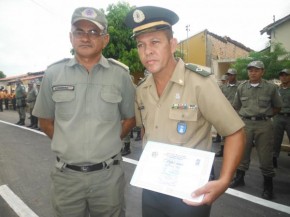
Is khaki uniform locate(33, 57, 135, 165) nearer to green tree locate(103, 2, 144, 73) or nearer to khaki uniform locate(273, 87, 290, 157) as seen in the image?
khaki uniform locate(273, 87, 290, 157)

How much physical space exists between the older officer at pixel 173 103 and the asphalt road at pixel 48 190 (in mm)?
2387

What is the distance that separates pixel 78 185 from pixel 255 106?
4.14m

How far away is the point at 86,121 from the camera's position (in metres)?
2.35

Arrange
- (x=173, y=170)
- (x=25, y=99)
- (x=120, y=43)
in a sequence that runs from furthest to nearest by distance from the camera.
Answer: (x=120, y=43) < (x=25, y=99) < (x=173, y=170)

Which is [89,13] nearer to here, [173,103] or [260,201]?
[173,103]

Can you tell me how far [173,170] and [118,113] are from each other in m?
0.96

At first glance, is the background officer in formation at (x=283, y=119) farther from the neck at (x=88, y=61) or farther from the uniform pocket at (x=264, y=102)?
the neck at (x=88, y=61)

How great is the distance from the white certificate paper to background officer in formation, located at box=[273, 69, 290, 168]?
578cm

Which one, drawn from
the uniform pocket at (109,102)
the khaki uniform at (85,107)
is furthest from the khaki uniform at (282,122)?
the uniform pocket at (109,102)

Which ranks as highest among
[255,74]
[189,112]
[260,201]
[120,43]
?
[120,43]

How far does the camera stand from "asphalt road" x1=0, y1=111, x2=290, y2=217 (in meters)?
4.23

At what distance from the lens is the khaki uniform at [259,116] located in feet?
16.8

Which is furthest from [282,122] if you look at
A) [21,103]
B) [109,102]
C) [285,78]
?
[21,103]

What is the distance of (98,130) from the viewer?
2.36 meters
